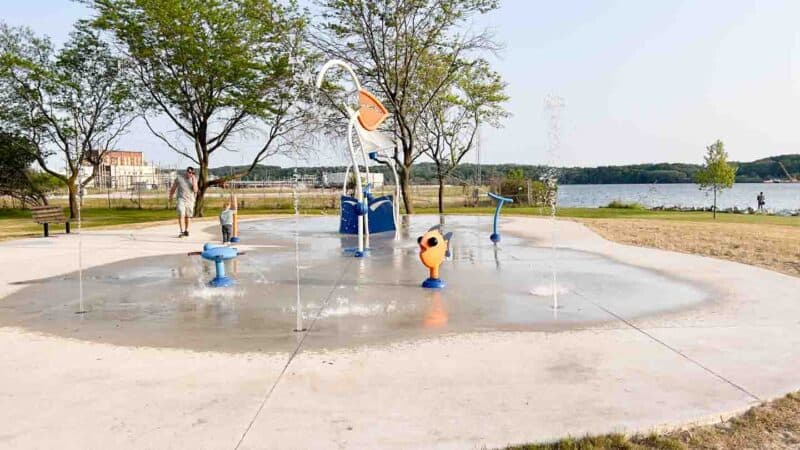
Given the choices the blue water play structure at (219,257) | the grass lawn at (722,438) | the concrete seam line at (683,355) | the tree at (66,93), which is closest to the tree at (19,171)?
the tree at (66,93)

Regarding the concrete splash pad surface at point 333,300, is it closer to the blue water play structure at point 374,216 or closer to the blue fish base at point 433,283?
the blue fish base at point 433,283

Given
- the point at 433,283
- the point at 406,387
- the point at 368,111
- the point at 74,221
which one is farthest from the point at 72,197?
the point at 406,387

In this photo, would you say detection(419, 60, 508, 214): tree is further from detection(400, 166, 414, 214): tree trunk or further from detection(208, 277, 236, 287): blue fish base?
detection(208, 277, 236, 287): blue fish base

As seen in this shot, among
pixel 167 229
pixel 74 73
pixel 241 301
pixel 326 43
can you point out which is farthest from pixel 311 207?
pixel 241 301

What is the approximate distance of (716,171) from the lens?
28.5m

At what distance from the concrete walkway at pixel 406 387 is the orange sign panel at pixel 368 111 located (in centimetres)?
799

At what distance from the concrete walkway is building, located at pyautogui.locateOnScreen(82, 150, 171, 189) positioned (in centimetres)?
3135

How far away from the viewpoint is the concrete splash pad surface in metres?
5.86

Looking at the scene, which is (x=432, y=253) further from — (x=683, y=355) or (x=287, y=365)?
(x=683, y=355)

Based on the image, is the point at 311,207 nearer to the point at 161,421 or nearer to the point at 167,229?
the point at 167,229

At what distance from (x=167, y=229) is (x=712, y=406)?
17709 millimetres

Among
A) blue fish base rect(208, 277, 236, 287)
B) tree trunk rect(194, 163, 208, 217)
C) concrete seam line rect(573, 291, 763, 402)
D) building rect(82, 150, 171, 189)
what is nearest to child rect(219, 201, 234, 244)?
blue fish base rect(208, 277, 236, 287)

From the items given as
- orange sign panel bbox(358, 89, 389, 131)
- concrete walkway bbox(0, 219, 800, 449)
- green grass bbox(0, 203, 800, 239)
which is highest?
orange sign panel bbox(358, 89, 389, 131)

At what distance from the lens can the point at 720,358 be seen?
4.84 m
